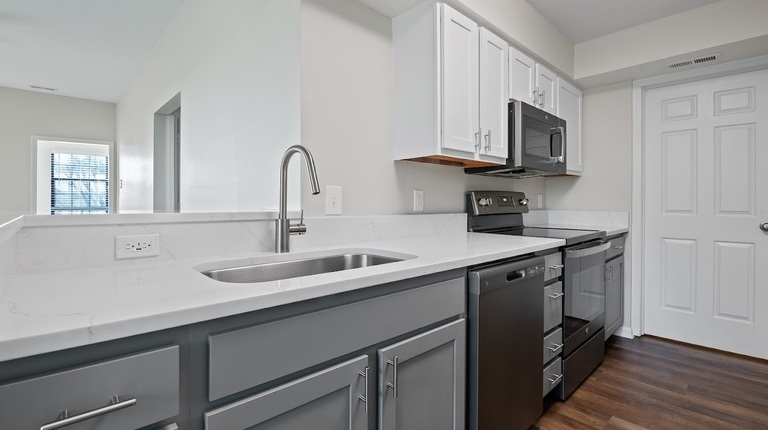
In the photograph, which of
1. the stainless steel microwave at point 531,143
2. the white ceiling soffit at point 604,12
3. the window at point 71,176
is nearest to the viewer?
the stainless steel microwave at point 531,143

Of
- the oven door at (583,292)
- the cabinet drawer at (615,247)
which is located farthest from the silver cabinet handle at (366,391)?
the cabinet drawer at (615,247)

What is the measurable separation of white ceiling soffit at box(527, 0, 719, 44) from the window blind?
16.3ft

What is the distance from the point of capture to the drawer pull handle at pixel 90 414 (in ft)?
1.73

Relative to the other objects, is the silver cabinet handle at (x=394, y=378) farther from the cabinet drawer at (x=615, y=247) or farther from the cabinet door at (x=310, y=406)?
the cabinet drawer at (x=615, y=247)

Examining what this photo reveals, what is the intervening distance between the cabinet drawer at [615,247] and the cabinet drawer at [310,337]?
201 cm

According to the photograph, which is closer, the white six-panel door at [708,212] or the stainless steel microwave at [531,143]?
the stainless steel microwave at [531,143]

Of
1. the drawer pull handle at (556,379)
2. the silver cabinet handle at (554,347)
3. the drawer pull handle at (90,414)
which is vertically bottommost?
the drawer pull handle at (556,379)

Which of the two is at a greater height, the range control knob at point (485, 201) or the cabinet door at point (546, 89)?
the cabinet door at point (546, 89)

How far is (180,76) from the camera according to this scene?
9.56ft

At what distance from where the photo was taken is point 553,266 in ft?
5.97

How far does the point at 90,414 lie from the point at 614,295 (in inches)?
122

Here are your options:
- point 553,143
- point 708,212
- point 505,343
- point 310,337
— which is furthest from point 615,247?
point 310,337

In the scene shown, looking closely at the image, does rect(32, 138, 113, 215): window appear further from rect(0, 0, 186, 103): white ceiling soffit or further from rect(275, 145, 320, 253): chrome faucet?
rect(275, 145, 320, 253): chrome faucet

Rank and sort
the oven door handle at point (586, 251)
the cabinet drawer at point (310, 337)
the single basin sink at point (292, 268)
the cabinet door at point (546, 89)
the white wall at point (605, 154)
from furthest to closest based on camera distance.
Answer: the white wall at point (605, 154) → the cabinet door at point (546, 89) → the oven door handle at point (586, 251) → the single basin sink at point (292, 268) → the cabinet drawer at point (310, 337)
